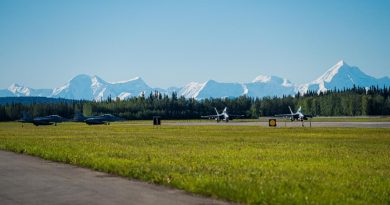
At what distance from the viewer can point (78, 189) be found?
17172 mm

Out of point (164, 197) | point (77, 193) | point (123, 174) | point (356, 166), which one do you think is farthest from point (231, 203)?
point (356, 166)

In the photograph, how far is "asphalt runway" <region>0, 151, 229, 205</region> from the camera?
14945 mm

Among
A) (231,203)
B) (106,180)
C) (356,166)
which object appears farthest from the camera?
(356,166)

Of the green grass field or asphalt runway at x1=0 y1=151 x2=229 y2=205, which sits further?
the green grass field

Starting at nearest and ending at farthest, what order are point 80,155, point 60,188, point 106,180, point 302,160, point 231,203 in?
point 231,203, point 60,188, point 106,180, point 302,160, point 80,155

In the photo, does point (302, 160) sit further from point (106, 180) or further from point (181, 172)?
point (106, 180)

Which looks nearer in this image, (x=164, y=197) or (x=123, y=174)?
(x=164, y=197)

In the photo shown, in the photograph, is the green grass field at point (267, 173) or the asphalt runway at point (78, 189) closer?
the asphalt runway at point (78, 189)

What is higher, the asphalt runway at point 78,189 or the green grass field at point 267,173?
the green grass field at point 267,173

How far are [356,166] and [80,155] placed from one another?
1571 centimetres

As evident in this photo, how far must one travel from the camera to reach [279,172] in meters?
21.1

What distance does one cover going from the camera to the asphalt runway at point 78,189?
14.9m

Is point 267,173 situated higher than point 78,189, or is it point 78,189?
point 267,173

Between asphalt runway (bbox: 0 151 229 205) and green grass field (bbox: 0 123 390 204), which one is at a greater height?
green grass field (bbox: 0 123 390 204)
